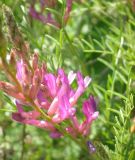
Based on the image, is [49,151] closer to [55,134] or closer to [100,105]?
[100,105]

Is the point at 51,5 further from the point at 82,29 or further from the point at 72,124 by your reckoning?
the point at 82,29

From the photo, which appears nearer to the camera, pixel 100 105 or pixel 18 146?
pixel 100 105

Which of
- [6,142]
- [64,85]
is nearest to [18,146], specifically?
[6,142]

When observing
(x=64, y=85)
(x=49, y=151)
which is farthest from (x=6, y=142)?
(x=64, y=85)

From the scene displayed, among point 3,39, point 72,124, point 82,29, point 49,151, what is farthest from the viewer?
point 82,29

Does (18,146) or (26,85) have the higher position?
(26,85)

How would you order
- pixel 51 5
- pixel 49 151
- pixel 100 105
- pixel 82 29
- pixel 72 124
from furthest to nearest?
pixel 82 29, pixel 49 151, pixel 100 105, pixel 51 5, pixel 72 124

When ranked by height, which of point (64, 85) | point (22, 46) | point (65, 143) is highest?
point (22, 46)
